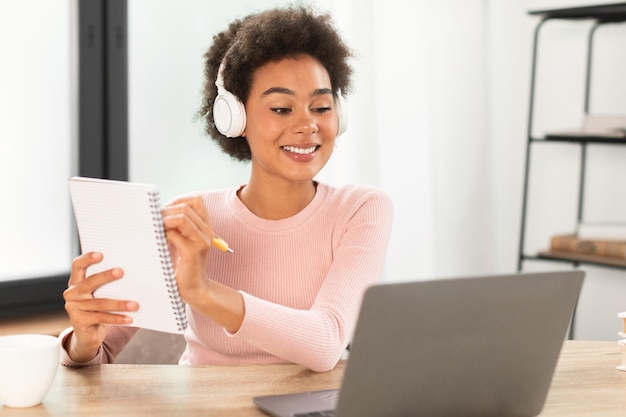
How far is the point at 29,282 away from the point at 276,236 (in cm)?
126

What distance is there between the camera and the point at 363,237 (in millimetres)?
Answer: 1787

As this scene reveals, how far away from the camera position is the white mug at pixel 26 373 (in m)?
1.31

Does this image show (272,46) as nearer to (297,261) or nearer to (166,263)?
(297,261)

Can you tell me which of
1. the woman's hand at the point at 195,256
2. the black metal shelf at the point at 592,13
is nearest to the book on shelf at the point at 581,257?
the black metal shelf at the point at 592,13

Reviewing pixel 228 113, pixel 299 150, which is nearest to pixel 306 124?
pixel 299 150

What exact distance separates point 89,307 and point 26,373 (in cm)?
19

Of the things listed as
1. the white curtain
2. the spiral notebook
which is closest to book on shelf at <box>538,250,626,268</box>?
the white curtain

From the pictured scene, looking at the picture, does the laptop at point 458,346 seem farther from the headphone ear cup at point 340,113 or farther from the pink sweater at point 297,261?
the headphone ear cup at point 340,113

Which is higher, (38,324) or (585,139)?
(585,139)

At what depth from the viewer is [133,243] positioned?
1.35 metres

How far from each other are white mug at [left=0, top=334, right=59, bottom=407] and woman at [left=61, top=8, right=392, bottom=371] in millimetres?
285

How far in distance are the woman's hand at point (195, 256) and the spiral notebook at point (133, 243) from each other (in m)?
0.05

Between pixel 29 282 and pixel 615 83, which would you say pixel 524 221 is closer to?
pixel 615 83

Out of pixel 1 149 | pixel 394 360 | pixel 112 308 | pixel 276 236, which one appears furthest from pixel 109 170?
pixel 394 360
